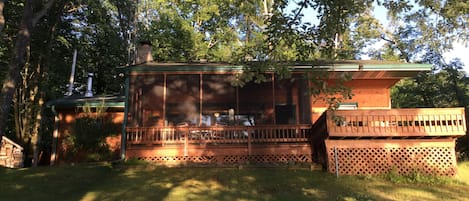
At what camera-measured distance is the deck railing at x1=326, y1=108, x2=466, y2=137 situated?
1057 cm

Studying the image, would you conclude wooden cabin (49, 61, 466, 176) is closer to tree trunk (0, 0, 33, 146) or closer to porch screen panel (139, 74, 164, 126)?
porch screen panel (139, 74, 164, 126)

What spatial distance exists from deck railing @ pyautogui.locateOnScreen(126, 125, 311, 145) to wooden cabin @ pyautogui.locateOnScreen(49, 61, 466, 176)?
35mm

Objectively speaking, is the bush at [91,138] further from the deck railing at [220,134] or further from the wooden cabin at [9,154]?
the wooden cabin at [9,154]

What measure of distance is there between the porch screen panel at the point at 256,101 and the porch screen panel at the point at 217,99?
0.35m

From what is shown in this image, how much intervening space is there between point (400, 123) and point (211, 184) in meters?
5.98

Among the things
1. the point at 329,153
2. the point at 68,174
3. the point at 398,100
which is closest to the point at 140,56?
the point at 68,174

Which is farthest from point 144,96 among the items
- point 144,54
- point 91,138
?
point 91,138

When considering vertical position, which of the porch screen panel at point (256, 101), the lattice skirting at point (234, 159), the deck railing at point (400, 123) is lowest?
the lattice skirting at point (234, 159)

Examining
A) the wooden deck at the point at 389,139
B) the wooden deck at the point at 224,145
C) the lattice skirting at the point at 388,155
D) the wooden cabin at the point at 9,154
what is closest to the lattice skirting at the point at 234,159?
the wooden deck at the point at 224,145

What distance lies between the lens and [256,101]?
13.9 m

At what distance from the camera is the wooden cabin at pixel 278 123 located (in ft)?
35.3

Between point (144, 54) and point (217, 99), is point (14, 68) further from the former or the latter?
point (217, 99)

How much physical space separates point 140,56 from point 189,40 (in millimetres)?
9782

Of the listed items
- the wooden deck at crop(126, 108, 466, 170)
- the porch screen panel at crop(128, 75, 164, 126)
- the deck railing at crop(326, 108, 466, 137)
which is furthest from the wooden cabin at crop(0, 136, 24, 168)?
the deck railing at crop(326, 108, 466, 137)
